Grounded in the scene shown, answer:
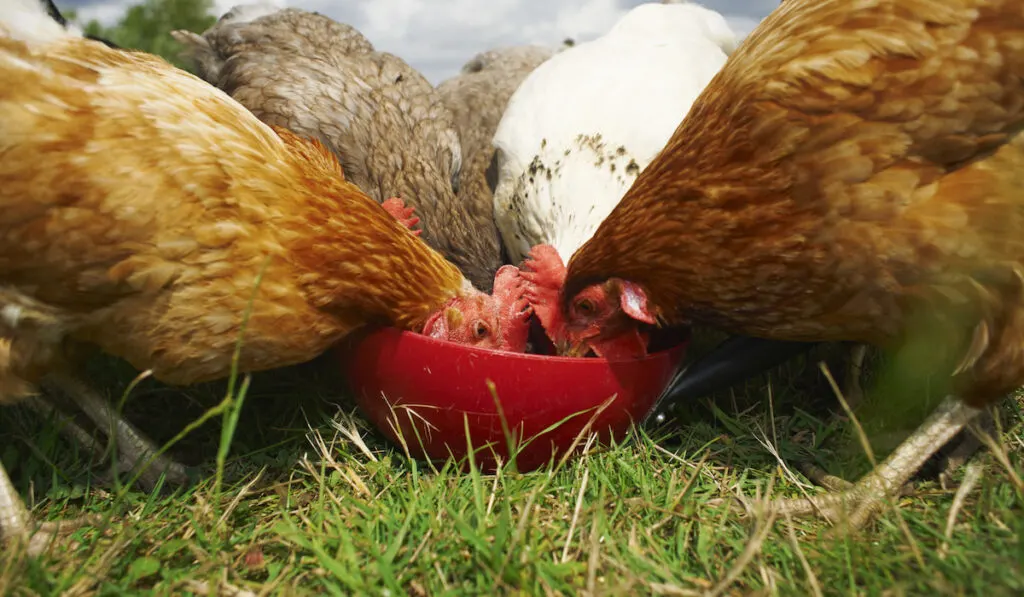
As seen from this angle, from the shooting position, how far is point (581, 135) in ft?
5.95

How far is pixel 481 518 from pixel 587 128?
1183 millimetres

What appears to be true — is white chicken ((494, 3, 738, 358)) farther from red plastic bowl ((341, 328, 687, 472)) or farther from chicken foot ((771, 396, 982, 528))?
chicken foot ((771, 396, 982, 528))

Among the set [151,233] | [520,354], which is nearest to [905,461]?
[520,354]

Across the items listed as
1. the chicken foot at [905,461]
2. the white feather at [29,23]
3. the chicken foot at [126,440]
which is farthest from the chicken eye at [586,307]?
the white feather at [29,23]

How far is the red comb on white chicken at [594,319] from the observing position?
127 centimetres

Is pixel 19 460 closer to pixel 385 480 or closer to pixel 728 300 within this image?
pixel 385 480

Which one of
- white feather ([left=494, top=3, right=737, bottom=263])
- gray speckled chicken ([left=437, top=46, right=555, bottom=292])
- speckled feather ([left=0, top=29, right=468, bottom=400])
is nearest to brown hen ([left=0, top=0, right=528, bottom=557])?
speckled feather ([left=0, top=29, right=468, bottom=400])

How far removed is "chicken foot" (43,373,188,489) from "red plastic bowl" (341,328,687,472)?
1.32 ft

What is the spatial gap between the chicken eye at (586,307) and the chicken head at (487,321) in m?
0.14

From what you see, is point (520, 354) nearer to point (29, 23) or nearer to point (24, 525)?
point (24, 525)

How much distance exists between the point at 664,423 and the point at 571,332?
30cm

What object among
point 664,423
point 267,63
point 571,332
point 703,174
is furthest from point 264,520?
point 267,63

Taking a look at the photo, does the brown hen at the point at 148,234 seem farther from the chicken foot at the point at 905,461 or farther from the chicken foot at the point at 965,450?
the chicken foot at the point at 965,450

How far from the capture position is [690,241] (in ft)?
3.83
